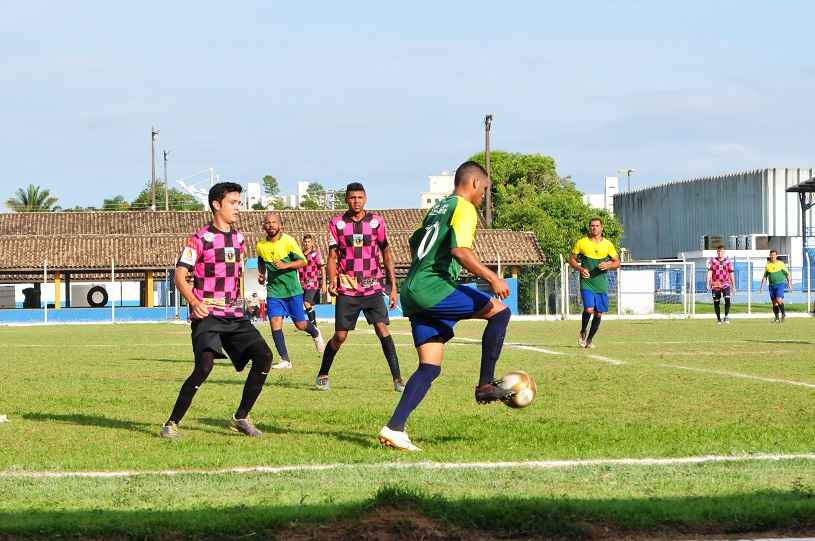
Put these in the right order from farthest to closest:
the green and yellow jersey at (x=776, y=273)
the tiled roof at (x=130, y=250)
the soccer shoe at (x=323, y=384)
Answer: the tiled roof at (x=130, y=250) → the green and yellow jersey at (x=776, y=273) → the soccer shoe at (x=323, y=384)

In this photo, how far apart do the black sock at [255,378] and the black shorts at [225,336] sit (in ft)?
0.25

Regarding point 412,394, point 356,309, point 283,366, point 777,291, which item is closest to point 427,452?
point 412,394

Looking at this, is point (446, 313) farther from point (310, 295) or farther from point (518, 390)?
point (310, 295)

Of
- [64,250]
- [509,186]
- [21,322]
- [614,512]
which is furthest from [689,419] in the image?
[509,186]

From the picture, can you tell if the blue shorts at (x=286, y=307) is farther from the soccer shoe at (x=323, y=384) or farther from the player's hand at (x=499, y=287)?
the player's hand at (x=499, y=287)

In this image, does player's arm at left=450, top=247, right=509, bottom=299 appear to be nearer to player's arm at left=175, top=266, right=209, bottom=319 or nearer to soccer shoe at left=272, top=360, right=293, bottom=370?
player's arm at left=175, top=266, right=209, bottom=319

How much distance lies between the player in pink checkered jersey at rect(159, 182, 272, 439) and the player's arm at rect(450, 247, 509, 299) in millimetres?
1836

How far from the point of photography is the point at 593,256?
1969cm

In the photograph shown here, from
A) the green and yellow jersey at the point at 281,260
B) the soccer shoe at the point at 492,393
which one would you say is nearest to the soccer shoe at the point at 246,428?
the soccer shoe at the point at 492,393

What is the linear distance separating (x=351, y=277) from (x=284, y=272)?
3.27 metres

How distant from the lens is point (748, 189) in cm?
8350

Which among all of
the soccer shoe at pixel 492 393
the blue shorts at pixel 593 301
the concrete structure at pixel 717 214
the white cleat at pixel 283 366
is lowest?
the white cleat at pixel 283 366

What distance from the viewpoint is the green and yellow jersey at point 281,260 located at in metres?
16.3

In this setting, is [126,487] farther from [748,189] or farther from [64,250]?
[748,189]
